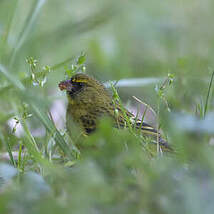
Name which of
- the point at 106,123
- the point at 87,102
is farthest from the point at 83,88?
the point at 106,123

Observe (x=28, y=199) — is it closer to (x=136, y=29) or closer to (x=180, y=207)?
(x=180, y=207)

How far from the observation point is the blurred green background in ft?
7.08

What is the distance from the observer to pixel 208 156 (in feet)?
7.22

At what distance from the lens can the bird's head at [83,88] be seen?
4.69m

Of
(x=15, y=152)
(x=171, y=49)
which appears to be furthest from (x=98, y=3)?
(x=15, y=152)

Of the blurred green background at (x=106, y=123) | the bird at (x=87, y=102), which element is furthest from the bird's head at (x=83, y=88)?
the blurred green background at (x=106, y=123)

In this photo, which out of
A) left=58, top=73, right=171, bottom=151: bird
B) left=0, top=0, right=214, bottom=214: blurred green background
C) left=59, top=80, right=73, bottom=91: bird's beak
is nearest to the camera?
left=0, top=0, right=214, bottom=214: blurred green background

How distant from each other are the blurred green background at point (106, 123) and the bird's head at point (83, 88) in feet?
0.67

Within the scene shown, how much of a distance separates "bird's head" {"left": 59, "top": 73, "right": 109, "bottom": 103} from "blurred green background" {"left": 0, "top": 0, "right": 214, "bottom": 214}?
0.67 ft

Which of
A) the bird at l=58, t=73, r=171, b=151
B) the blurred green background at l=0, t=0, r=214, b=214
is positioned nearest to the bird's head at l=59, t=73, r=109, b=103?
the bird at l=58, t=73, r=171, b=151

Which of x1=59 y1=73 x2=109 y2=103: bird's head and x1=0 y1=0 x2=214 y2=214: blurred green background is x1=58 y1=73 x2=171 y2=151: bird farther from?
x1=0 y1=0 x2=214 y2=214: blurred green background

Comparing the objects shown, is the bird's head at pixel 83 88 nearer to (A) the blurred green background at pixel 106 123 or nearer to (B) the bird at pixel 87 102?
(B) the bird at pixel 87 102

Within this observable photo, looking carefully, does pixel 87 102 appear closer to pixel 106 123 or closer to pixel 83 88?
pixel 83 88

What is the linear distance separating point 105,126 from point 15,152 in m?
1.76
